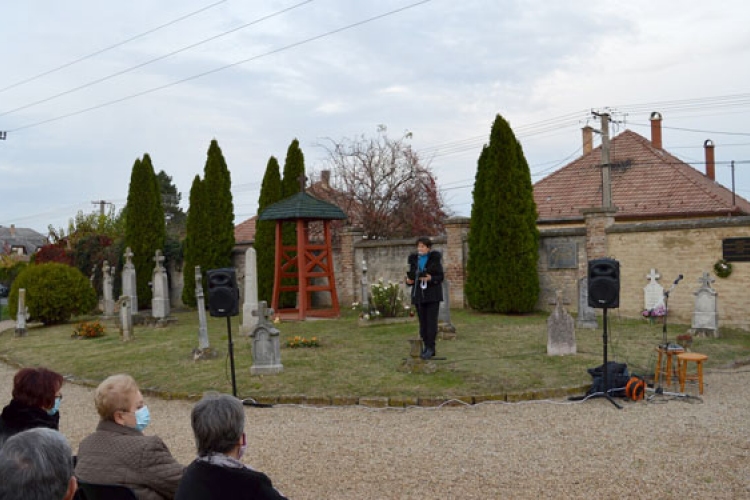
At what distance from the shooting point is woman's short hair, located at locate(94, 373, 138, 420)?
3525 mm

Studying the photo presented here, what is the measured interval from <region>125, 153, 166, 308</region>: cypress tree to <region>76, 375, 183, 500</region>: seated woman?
2064cm

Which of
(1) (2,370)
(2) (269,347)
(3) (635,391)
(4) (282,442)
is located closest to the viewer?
(4) (282,442)

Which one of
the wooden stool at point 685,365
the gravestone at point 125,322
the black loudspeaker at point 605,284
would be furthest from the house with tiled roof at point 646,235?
the gravestone at point 125,322

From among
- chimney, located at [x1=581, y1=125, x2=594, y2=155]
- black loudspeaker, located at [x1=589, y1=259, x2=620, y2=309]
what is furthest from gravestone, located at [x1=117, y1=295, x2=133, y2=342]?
chimney, located at [x1=581, y1=125, x2=594, y2=155]

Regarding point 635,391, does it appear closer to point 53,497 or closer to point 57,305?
point 53,497

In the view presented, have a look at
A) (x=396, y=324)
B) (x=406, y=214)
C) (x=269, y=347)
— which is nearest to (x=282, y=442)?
(x=269, y=347)

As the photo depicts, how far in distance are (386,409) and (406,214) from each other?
1846 cm

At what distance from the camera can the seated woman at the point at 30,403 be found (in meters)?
3.67

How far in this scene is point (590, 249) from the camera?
1570 centimetres

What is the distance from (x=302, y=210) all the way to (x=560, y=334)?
27.2 ft

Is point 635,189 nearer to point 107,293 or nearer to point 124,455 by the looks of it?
point 107,293

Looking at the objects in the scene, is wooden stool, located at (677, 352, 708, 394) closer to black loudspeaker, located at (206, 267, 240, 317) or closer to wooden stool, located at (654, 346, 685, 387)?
wooden stool, located at (654, 346, 685, 387)

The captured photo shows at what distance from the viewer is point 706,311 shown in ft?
40.7

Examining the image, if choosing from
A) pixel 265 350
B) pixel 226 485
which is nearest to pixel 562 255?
pixel 265 350
